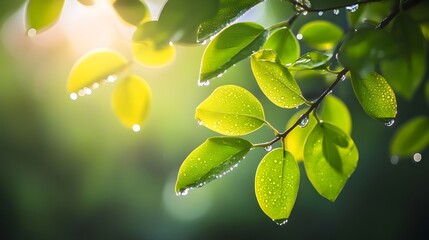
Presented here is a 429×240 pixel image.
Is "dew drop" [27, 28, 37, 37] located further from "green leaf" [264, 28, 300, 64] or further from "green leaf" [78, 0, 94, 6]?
"green leaf" [264, 28, 300, 64]

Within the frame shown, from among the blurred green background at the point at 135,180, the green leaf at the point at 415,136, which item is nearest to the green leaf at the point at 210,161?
the green leaf at the point at 415,136

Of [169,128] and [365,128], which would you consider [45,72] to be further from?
[365,128]

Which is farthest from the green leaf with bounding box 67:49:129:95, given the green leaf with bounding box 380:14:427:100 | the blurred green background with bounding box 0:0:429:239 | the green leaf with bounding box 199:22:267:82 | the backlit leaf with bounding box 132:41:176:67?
the blurred green background with bounding box 0:0:429:239

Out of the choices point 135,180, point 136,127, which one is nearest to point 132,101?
point 136,127

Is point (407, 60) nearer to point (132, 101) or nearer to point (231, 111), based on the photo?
point (231, 111)

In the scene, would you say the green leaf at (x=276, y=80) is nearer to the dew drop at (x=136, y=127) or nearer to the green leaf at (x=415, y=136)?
the dew drop at (x=136, y=127)

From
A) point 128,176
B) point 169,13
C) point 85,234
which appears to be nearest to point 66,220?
point 85,234
